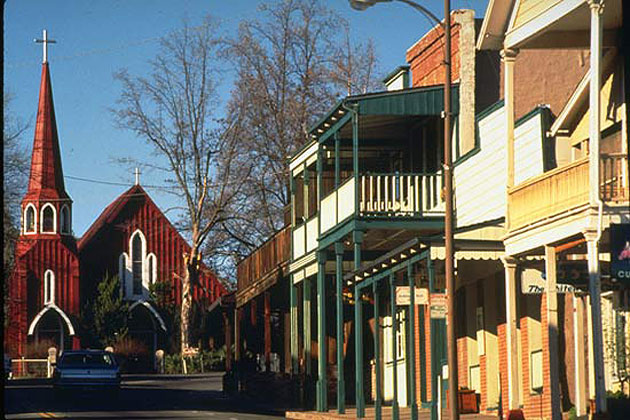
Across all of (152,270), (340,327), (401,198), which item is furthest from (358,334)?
(152,270)

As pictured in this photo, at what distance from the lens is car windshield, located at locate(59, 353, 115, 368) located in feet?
123

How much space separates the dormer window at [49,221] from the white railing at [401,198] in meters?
47.1

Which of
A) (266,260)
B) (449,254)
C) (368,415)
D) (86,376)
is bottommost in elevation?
(368,415)

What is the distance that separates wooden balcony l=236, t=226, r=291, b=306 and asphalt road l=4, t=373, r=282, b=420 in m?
3.68

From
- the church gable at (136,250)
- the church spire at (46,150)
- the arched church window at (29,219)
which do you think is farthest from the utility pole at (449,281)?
the arched church window at (29,219)

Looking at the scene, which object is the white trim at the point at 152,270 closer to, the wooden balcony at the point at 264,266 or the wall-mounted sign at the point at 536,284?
the wooden balcony at the point at 264,266

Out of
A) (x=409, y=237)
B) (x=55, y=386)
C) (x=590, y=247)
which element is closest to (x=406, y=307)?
(x=409, y=237)

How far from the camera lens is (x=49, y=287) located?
76.8m

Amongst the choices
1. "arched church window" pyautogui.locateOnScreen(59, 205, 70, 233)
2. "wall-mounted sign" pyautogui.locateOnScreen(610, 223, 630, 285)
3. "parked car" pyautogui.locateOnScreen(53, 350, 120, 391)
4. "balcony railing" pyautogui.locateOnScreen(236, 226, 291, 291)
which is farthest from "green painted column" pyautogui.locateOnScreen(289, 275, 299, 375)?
"arched church window" pyautogui.locateOnScreen(59, 205, 70, 233)

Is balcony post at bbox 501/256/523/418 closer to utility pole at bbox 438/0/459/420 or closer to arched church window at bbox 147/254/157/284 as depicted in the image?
utility pole at bbox 438/0/459/420

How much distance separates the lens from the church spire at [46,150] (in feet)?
255

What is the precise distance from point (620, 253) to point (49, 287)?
202 ft

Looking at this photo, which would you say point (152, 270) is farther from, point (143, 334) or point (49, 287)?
point (49, 287)

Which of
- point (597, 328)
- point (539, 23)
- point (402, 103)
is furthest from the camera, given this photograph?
point (402, 103)
